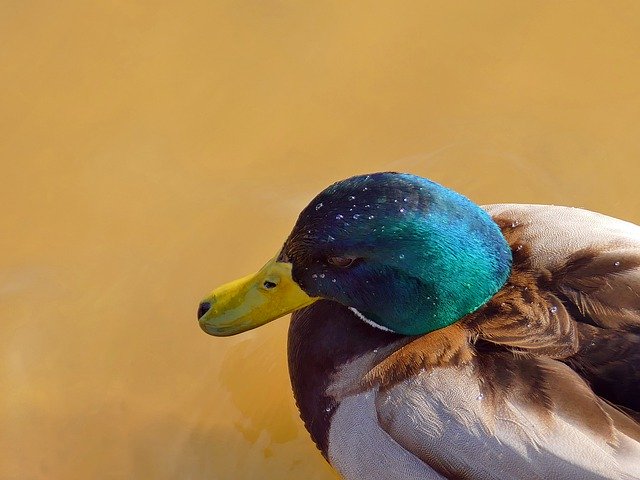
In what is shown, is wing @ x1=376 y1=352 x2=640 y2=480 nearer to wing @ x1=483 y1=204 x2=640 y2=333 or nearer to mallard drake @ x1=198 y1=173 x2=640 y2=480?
mallard drake @ x1=198 y1=173 x2=640 y2=480

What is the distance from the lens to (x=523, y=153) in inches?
202

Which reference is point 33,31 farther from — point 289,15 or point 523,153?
point 523,153

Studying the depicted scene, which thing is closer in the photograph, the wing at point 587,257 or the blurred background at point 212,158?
the wing at point 587,257

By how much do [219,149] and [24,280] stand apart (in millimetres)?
1159

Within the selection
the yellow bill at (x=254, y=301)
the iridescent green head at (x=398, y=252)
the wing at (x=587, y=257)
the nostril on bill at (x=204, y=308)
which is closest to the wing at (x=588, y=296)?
the wing at (x=587, y=257)

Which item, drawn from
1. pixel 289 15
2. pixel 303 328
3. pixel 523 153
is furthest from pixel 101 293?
pixel 523 153

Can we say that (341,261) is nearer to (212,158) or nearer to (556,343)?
(556,343)

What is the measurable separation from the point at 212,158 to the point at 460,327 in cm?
210

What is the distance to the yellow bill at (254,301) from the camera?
355 cm

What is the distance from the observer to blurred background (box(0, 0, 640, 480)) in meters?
4.57

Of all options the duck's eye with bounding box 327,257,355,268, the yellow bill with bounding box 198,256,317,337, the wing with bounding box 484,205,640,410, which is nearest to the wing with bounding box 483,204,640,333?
the wing with bounding box 484,205,640,410

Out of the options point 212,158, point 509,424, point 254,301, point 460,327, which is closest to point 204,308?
point 254,301

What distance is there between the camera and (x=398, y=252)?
3287 millimetres

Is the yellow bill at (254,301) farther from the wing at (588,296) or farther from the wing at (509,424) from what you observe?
the wing at (588,296)
